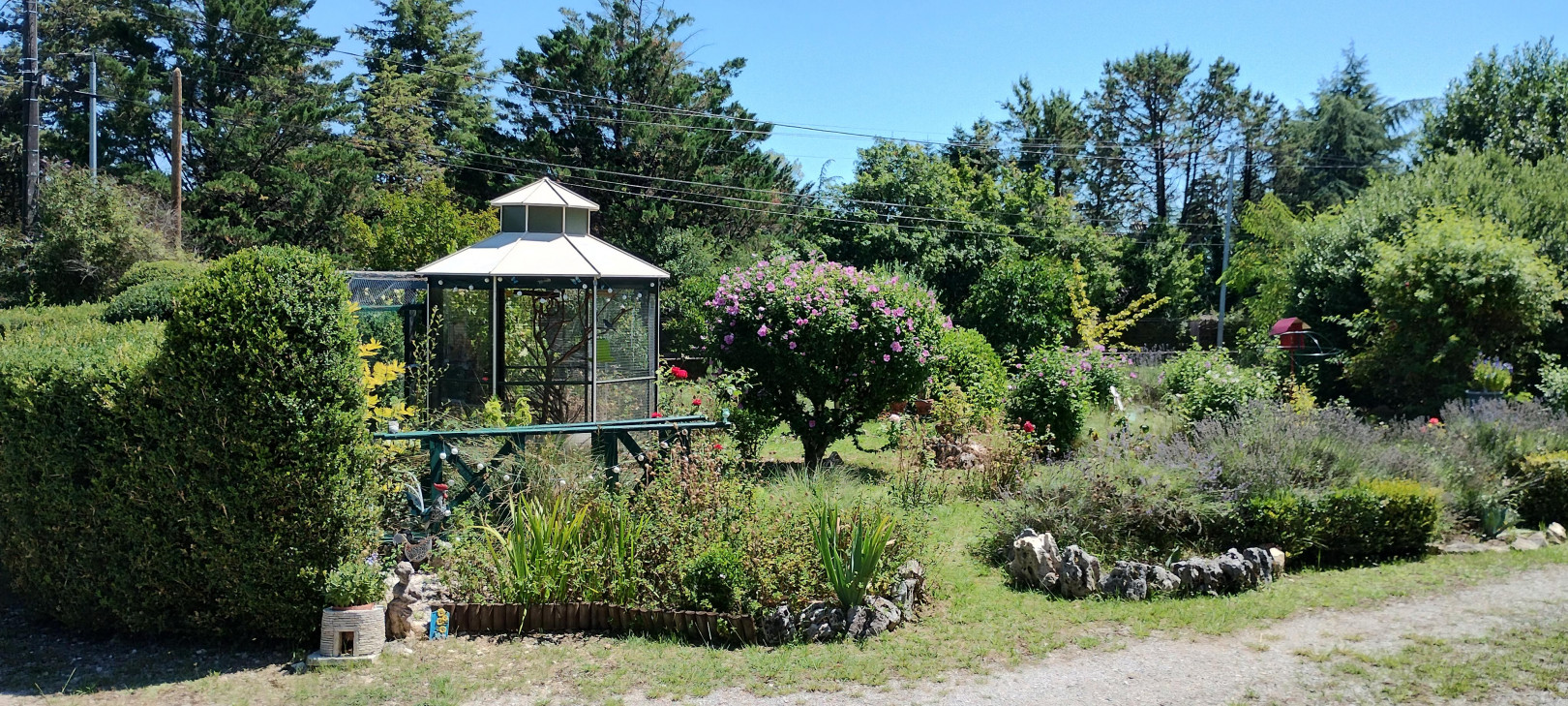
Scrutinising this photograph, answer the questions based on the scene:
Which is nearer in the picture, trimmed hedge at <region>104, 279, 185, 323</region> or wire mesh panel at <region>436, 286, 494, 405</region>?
wire mesh panel at <region>436, 286, 494, 405</region>

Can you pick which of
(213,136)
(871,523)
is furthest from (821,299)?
(213,136)

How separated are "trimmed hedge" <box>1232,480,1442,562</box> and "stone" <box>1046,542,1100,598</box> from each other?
146 cm

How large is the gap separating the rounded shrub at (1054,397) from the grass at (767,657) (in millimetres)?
3771

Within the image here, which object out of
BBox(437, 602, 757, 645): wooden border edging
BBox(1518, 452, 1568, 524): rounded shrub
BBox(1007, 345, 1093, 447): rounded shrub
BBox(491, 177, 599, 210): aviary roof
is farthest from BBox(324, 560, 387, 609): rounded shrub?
BBox(1518, 452, 1568, 524): rounded shrub

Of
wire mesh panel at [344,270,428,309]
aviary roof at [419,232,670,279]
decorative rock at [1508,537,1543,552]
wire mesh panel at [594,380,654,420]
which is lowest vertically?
decorative rock at [1508,537,1543,552]

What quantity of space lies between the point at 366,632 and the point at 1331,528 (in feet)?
21.9

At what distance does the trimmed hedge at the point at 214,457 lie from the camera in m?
4.83

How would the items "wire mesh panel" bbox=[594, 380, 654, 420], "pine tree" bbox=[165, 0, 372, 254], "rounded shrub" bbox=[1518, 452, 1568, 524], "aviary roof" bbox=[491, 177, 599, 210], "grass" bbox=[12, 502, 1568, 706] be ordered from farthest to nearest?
"pine tree" bbox=[165, 0, 372, 254]
"aviary roof" bbox=[491, 177, 599, 210]
"wire mesh panel" bbox=[594, 380, 654, 420]
"rounded shrub" bbox=[1518, 452, 1568, 524]
"grass" bbox=[12, 502, 1568, 706]

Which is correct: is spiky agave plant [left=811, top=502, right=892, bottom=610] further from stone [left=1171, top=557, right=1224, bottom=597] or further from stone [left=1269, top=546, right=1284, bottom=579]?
stone [left=1269, top=546, right=1284, bottom=579]

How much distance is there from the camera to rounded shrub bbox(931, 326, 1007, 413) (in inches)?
463

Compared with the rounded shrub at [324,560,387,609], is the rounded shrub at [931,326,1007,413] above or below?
above

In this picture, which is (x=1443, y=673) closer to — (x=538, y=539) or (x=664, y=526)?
(x=664, y=526)

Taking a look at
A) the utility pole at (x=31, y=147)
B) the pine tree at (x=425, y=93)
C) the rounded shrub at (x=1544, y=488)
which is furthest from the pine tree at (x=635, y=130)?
the rounded shrub at (x=1544, y=488)

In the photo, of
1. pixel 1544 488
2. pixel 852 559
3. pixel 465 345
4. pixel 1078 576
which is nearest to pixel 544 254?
pixel 465 345
